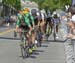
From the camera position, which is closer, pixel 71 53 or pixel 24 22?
pixel 71 53

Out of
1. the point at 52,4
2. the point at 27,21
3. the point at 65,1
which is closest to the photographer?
the point at 27,21

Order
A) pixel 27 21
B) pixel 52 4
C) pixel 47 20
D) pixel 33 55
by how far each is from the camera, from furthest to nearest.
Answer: pixel 52 4 → pixel 47 20 → pixel 33 55 → pixel 27 21

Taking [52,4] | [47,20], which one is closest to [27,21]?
[47,20]

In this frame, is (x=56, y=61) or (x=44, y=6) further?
(x=44, y=6)

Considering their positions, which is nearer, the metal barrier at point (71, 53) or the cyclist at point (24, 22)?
the metal barrier at point (71, 53)

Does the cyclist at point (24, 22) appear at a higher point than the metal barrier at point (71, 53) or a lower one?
higher

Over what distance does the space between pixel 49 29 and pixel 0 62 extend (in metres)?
12.4

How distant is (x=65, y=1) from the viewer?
6309cm

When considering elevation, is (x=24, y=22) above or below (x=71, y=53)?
above

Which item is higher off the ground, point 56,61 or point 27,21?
point 27,21

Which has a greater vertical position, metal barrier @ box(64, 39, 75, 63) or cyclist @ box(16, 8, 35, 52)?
cyclist @ box(16, 8, 35, 52)

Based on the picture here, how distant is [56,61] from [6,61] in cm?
187

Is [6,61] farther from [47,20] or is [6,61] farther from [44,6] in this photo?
[44,6]

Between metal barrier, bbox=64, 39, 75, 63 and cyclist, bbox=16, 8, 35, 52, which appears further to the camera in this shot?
cyclist, bbox=16, 8, 35, 52
